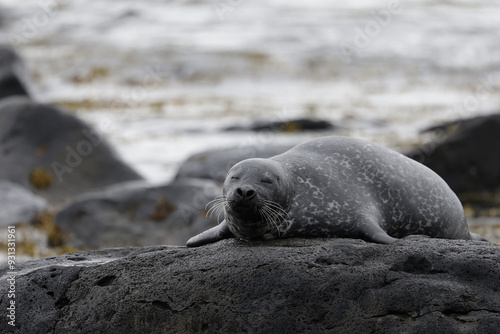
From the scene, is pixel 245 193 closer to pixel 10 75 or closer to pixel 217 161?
pixel 217 161

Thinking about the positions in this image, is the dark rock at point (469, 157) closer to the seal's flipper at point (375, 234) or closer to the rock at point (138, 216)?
the rock at point (138, 216)

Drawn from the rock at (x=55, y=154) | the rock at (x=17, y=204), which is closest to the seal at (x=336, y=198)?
the rock at (x=17, y=204)

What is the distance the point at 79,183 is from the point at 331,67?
75.3ft

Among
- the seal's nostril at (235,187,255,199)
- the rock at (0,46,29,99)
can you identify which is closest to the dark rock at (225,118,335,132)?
the rock at (0,46,29,99)

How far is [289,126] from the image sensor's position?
23.8 m

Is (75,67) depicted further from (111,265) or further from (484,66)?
(111,265)

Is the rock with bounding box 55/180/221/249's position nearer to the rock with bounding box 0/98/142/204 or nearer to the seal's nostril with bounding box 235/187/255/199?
the rock with bounding box 0/98/142/204

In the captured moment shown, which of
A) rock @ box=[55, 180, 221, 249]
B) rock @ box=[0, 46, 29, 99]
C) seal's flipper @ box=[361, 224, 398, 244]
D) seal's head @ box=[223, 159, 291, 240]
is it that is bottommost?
rock @ box=[0, 46, 29, 99]

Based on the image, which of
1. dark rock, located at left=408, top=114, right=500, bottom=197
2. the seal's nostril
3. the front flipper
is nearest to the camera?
the seal's nostril

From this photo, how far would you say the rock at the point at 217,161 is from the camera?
623 inches

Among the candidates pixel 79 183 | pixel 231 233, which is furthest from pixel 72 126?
pixel 231 233

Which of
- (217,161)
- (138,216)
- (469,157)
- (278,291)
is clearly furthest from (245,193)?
(469,157)

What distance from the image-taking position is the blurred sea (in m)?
25.4

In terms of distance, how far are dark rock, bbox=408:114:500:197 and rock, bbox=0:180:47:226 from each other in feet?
22.9
